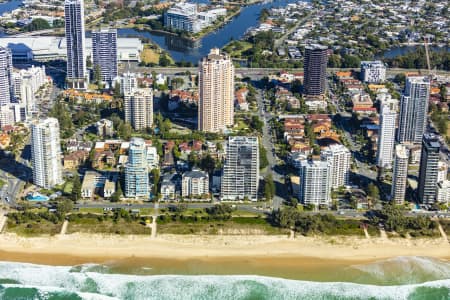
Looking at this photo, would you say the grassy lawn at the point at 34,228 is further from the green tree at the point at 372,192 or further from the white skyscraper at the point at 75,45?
the white skyscraper at the point at 75,45

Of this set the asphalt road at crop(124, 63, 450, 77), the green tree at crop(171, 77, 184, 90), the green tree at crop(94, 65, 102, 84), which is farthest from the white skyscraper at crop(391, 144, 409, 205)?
the green tree at crop(94, 65, 102, 84)

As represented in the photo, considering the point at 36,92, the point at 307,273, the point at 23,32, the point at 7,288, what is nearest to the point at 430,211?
the point at 307,273

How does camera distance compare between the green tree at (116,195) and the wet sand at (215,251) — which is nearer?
the wet sand at (215,251)

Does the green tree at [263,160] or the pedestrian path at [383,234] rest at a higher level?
the green tree at [263,160]

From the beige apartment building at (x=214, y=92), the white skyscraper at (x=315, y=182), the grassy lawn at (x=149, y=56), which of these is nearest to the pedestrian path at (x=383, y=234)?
the white skyscraper at (x=315, y=182)

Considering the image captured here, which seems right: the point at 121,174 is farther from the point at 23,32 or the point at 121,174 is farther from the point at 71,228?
the point at 23,32

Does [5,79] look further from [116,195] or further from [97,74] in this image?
[116,195]
